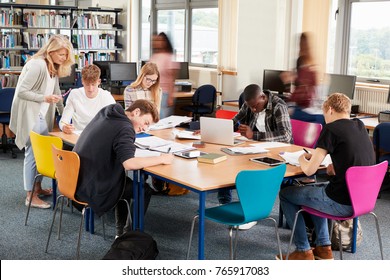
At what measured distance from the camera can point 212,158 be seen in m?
3.58

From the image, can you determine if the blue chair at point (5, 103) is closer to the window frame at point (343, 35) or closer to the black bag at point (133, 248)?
the black bag at point (133, 248)

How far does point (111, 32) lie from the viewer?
10.4 meters

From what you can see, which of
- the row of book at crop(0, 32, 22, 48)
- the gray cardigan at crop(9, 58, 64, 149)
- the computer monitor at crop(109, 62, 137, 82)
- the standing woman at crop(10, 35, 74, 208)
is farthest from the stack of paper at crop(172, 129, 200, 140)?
the row of book at crop(0, 32, 22, 48)

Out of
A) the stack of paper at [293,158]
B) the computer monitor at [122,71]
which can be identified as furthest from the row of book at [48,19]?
the stack of paper at [293,158]

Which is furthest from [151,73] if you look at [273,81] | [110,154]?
[273,81]

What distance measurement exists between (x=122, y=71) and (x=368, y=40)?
11.8 feet

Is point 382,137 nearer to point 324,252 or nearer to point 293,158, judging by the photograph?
point 293,158

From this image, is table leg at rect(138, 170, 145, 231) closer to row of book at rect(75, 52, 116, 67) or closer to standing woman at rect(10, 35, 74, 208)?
standing woman at rect(10, 35, 74, 208)

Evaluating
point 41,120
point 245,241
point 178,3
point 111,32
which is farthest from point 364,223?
point 111,32

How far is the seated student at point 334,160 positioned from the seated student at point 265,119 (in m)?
0.97

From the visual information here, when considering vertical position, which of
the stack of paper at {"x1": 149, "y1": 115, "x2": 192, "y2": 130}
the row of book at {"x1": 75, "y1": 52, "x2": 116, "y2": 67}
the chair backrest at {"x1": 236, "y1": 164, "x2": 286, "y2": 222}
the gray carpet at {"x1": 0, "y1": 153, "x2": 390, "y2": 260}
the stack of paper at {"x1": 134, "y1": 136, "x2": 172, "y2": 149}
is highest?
the row of book at {"x1": 75, "y1": 52, "x2": 116, "y2": 67}

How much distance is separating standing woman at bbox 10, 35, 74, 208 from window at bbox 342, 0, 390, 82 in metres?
3.94

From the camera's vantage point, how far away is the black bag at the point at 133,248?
3115mm

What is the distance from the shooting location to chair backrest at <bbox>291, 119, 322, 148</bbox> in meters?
4.55
